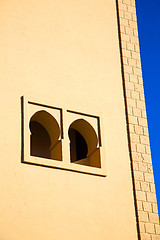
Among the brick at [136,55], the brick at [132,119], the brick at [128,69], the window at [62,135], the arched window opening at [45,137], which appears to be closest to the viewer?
the window at [62,135]

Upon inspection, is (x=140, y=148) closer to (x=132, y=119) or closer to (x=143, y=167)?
(x=143, y=167)

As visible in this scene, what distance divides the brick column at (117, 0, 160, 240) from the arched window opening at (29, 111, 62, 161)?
132 centimetres

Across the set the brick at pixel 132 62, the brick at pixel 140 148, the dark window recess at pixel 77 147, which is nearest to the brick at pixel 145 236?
the brick at pixel 140 148

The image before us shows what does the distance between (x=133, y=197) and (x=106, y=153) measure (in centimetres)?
81

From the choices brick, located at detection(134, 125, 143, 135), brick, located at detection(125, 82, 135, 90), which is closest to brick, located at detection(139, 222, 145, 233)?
brick, located at detection(134, 125, 143, 135)

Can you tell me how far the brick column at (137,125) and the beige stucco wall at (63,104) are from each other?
5.7 inches

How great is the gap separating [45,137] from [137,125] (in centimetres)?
160

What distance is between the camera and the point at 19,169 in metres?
9.91

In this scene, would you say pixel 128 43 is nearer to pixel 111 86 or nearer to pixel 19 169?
pixel 111 86

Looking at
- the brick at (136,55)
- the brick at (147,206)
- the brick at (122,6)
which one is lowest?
the brick at (147,206)

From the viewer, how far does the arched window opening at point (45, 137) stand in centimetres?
1062

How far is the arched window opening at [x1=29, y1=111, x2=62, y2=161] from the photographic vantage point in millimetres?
10625

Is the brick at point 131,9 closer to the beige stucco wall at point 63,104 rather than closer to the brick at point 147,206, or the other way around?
the beige stucco wall at point 63,104

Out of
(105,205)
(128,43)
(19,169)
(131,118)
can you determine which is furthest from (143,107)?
(19,169)
